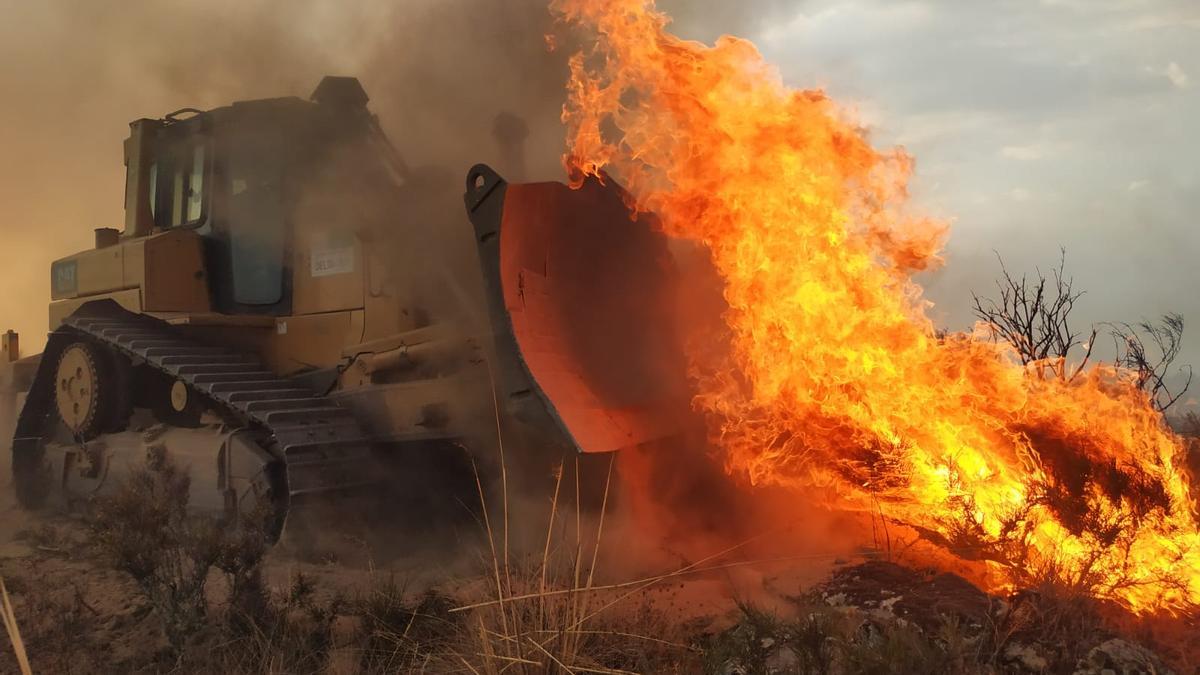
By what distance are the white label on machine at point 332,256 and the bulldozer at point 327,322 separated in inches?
0.9

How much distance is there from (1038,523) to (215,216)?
825cm

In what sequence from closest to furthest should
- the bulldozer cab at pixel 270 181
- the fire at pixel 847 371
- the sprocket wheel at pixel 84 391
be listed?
1. the fire at pixel 847 371
2. the bulldozer cab at pixel 270 181
3. the sprocket wheel at pixel 84 391

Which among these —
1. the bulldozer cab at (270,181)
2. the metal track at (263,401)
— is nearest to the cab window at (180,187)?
the bulldozer cab at (270,181)

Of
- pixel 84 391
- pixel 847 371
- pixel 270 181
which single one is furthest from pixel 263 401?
pixel 847 371

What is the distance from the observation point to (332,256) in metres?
9.30

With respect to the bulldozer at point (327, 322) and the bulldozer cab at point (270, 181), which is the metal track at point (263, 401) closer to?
the bulldozer at point (327, 322)

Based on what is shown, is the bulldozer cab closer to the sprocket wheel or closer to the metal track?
the metal track

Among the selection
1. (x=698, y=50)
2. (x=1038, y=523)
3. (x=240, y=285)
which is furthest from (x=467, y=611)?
(x=240, y=285)

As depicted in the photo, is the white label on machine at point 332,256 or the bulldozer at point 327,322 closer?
the bulldozer at point 327,322

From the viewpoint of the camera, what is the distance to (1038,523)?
5293mm

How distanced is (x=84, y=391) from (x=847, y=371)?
8157mm

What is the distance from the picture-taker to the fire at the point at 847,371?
5270 mm

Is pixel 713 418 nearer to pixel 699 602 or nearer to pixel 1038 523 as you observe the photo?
pixel 699 602

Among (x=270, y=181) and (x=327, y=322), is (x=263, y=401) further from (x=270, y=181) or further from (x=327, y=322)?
(x=270, y=181)
